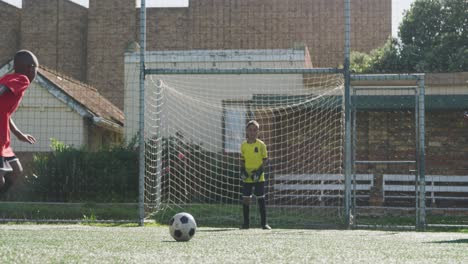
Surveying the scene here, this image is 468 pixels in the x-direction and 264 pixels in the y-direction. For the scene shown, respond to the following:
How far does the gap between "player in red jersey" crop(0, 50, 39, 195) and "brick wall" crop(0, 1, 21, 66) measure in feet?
84.8

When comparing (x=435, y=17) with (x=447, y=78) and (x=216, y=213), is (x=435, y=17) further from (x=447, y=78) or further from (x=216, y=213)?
(x=216, y=213)

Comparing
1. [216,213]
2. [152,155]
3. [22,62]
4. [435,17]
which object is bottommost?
[216,213]

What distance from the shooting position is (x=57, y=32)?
30.4m

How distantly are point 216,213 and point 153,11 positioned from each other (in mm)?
19163

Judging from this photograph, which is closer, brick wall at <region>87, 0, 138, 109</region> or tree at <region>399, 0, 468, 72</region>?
tree at <region>399, 0, 468, 72</region>

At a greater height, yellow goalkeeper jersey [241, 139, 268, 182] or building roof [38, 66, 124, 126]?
building roof [38, 66, 124, 126]

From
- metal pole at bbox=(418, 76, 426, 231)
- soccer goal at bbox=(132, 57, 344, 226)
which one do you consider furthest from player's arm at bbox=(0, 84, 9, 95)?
metal pole at bbox=(418, 76, 426, 231)

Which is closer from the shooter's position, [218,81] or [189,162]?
[189,162]

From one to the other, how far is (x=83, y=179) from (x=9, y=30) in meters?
19.2

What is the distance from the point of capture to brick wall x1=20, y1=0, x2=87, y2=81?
3022cm

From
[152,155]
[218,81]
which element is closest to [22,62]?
[152,155]

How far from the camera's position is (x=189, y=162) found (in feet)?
46.1

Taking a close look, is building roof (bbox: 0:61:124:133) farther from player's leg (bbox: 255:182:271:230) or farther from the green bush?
player's leg (bbox: 255:182:271:230)

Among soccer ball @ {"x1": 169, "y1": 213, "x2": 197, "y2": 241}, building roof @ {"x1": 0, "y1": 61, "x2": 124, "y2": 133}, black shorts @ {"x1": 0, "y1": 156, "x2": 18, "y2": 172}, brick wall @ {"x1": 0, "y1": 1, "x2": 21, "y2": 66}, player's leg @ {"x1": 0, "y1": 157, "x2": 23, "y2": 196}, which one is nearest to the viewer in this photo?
black shorts @ {"x1": 0, "y1": 156, "x2": 18, "y2": 172}
